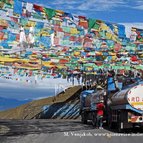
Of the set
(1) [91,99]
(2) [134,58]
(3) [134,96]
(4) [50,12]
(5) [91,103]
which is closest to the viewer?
(3) [134,96]

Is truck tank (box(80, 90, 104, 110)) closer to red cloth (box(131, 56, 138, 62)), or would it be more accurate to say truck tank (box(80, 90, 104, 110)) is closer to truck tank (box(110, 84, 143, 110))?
red cloth (box(131, 56, 138, 62))

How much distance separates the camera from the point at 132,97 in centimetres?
2066

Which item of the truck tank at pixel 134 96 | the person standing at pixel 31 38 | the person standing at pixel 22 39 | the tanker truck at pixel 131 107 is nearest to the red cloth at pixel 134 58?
the person standing at pixel 31 38

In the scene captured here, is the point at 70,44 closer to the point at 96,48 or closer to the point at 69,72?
the point at 96,48

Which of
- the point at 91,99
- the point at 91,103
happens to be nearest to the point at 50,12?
the point at 91,99

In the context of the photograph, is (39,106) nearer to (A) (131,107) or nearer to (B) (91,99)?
(B) (91,99)

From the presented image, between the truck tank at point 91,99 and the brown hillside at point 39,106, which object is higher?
the truck tank at point 91,99

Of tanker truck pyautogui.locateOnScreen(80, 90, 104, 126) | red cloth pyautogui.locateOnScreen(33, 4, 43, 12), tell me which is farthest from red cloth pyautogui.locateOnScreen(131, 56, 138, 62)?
red cloth pyautogui.locateOnScreen(33, 4, 43, 12)

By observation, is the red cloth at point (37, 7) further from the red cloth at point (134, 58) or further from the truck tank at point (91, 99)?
the red cloth at point (134, 58)

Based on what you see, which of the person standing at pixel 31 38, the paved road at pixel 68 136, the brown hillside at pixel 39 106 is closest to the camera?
the paved road at pixel 68 136

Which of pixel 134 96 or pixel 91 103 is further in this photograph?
pixel 91 103

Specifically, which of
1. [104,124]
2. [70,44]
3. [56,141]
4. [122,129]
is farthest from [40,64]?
[56,141]

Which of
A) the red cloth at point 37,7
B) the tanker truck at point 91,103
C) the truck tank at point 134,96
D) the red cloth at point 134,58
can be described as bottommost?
the tanker truck at point 91,103

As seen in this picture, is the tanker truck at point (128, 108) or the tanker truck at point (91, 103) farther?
the tanker truck at point (91, 103)
